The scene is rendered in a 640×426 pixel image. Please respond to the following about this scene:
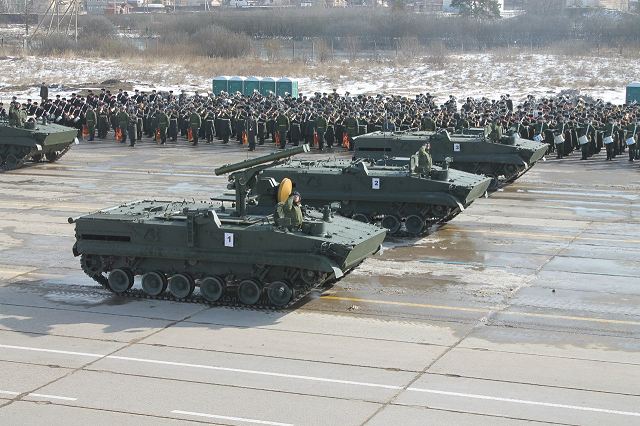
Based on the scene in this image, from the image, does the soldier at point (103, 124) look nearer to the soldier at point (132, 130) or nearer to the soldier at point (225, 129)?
the soldier at point (132, 130)

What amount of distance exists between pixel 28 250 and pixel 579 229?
11.4 meters

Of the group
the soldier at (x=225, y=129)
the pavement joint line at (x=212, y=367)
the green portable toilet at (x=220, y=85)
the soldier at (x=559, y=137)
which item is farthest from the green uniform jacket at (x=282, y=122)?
the pavement joint line at (x=212, y=367)

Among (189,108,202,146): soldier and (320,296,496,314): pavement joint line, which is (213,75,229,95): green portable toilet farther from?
(320,296,496,314): pavement joint line

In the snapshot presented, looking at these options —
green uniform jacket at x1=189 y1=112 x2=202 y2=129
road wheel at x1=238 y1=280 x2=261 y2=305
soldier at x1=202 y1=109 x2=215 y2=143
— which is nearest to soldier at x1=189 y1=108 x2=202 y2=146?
green uniform jacket at x1=189 y1=112 x2=202 y2=129

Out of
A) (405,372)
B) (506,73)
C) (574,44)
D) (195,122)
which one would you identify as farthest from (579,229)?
(574,44)

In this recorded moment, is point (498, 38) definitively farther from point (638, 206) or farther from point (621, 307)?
point (621, 307)

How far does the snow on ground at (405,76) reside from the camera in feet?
187

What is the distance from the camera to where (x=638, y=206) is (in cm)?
2684

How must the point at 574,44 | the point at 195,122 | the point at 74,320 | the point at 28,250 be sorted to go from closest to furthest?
the point at 74,320, the point at 28,250, the point at 195,122, the point at 574,44

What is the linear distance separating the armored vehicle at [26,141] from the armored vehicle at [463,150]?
9.54 meters

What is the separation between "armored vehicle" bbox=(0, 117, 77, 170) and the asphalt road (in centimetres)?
825

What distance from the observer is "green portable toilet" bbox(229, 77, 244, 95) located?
5239 cm

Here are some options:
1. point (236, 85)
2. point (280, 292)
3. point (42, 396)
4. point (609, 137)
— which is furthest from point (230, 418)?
point (236, 85)

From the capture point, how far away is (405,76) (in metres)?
61.9
